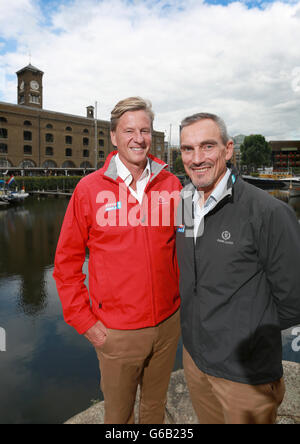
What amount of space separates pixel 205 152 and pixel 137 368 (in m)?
1.67

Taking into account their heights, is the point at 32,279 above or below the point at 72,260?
below

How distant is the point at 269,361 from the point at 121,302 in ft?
3.41

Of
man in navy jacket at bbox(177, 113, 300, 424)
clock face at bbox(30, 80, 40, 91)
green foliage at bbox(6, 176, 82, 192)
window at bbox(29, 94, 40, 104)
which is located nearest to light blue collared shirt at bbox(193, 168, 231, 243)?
man in navy jacket at bbox(177, 113, 300, 424)

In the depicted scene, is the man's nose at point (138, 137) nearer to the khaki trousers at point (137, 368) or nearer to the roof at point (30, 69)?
the khaki trousers at point (137, 368)

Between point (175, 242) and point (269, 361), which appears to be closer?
point (269, 361)

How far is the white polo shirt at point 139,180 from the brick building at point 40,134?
3871cm

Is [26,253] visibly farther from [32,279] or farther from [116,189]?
[116,189]

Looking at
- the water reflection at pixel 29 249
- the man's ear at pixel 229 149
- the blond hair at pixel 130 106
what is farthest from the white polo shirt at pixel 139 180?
the water reflection at pixel 29 249

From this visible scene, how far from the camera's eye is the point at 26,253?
1117cm

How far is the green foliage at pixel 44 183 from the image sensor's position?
107ft

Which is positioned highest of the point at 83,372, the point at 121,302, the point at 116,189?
the point at 116,189

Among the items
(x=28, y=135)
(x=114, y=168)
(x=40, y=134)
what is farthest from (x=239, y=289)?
(x=40, y=134)
